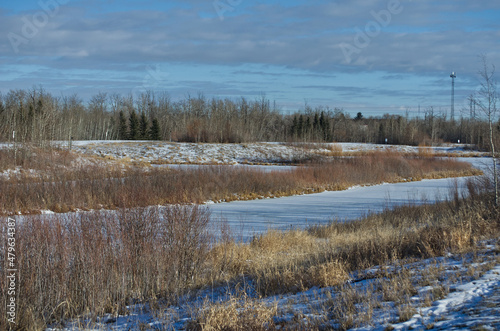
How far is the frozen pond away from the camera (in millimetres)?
12665

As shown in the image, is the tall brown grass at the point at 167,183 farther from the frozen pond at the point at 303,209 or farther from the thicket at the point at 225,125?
the thicket at the point at 225,125

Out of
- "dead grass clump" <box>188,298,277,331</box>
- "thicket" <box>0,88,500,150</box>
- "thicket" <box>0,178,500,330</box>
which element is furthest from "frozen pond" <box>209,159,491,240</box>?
"thicket" <box>0,88,500,150</box>

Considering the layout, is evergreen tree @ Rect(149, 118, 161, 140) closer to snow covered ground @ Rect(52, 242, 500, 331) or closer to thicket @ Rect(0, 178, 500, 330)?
thicket @ Rect(0, 178, 500, 330)

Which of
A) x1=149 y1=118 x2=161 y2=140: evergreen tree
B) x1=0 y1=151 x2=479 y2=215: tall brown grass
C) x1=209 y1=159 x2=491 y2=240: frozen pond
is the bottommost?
x1=209 y1=159 x2=491 y2=240: frozen pond

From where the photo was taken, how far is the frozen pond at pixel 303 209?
12.7 meters

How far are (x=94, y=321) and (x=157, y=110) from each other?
73.6 meters

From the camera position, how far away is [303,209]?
16.3m

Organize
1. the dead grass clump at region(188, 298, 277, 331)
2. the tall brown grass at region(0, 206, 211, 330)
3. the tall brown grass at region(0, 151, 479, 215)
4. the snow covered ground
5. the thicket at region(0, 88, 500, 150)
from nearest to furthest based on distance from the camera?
the snow covered ground
the dead grass clump at region(188, 298, 277, 331)
the tall brown grass at region(0, 206, 211, 330)
the tall brown grass at region(0, 151, 479, 215)
the thicket at region(0, 88, 500, 150)

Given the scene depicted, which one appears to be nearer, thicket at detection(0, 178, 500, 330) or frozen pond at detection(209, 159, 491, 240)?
thicket at detection(0, 178, 500, 330)

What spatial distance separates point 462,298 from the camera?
4.88 meters

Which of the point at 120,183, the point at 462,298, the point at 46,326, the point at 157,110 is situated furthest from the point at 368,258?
the point at 157,110

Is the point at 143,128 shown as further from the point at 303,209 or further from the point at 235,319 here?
the point at 235,319

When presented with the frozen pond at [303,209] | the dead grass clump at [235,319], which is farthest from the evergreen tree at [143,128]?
the dead grass clump at [235,319]

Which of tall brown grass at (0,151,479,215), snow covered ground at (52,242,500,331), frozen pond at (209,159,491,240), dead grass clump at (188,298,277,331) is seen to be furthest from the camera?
tall brown grass at (0,151,479,215)
